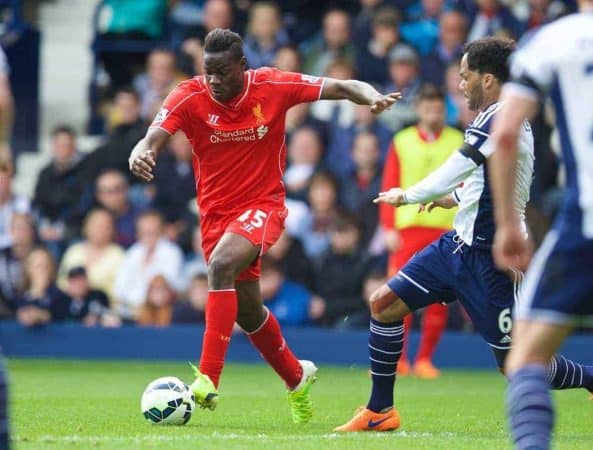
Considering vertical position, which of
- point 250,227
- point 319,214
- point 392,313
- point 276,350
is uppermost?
point 250,227

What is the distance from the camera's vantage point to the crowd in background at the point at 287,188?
1534 centimetres

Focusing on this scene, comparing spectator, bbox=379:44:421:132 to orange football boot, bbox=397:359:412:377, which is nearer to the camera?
orange football boot, bbox=397:359:412:377

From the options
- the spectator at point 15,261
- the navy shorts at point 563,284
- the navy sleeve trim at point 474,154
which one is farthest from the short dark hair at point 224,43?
the spectator at point 15,261

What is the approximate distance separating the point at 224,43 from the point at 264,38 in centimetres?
899

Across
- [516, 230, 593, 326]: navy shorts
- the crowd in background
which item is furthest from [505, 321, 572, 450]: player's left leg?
the crowd in background

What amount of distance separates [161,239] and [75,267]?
A: 3.52 feet

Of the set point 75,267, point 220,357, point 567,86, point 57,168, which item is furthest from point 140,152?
point 57,168

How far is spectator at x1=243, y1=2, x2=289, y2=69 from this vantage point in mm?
17297

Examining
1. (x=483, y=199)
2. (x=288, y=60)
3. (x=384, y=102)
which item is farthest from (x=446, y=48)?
(x=483, y=199)

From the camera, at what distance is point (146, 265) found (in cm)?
1603

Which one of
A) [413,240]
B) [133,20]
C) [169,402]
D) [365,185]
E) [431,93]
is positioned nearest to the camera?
[169,402]

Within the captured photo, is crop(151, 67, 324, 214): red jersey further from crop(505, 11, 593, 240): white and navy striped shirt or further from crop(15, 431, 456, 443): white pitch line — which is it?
crop(505, 11, 593, 240): white and navy striped shirt

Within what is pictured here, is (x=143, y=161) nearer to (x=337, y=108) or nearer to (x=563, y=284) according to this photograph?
(x=563, y=284)

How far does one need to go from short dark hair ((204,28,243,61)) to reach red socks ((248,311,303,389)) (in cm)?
161
